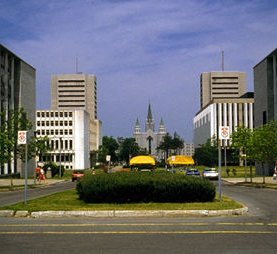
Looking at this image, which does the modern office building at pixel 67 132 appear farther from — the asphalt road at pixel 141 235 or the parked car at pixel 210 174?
the asphalt road at pixel 141 235

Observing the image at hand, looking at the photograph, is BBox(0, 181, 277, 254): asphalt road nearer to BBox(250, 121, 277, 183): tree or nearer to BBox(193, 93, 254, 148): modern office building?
BBox(250, 121, 277, 183): tree

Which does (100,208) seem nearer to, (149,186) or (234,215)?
(149,186)

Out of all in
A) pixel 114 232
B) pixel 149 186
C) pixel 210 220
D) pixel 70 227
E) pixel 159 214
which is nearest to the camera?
pixel 114 232

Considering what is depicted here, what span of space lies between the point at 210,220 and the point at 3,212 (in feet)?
21.0

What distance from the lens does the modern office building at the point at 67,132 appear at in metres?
146

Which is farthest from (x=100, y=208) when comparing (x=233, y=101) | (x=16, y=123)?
(x=233, y=101)

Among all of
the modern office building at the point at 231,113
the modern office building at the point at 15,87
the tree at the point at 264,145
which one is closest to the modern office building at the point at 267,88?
the tree at the point at 264,145

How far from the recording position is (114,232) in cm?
1208

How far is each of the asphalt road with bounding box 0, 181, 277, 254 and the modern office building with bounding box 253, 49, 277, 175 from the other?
56421mm

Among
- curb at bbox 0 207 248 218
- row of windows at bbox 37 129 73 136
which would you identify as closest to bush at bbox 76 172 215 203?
curb at bbox 0 207 248 218

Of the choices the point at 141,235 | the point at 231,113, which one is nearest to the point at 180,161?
the point at 141,235

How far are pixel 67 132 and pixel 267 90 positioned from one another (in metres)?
84.9

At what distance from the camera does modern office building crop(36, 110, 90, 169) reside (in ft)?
478

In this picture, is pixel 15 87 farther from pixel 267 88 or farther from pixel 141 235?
pixel 141 235
